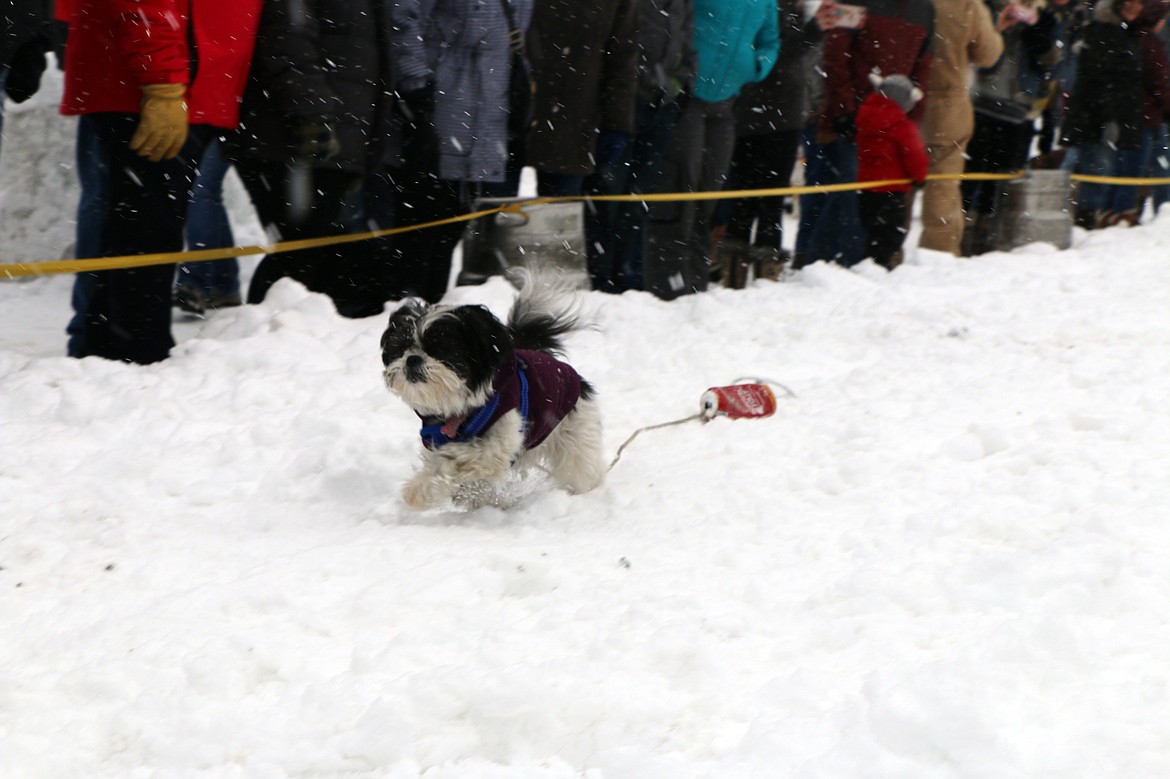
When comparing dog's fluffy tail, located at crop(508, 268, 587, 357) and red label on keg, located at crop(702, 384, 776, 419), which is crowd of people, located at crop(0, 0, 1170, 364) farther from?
red label on keg, located at crop(702, 384, 776, 419)

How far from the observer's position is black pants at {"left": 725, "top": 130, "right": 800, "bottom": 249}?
8.93 m

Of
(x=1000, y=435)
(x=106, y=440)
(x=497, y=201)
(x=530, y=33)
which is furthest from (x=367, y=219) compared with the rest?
(x=1000, y=435)

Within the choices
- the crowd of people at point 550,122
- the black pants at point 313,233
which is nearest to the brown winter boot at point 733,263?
the crowd of people at point 550,122

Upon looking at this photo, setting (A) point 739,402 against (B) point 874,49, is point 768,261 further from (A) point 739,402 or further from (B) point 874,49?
(A) point 739,402

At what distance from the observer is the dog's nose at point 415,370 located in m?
3.83

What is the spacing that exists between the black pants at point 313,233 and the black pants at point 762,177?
12.1 ft

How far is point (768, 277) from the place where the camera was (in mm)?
9180

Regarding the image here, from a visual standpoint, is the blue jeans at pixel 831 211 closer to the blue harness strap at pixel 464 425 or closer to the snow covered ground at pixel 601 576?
the snow covered ground at pixel 601 576

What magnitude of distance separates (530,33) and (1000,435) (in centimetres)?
414

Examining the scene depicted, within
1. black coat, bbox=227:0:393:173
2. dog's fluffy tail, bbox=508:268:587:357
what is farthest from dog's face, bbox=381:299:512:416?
black coat, bbox=227:0:393:173

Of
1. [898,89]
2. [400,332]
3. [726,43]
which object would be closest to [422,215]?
[726,43]

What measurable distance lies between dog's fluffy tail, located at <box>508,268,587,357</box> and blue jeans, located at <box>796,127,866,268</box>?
5.62 m

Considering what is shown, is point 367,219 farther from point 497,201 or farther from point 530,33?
point 530,33

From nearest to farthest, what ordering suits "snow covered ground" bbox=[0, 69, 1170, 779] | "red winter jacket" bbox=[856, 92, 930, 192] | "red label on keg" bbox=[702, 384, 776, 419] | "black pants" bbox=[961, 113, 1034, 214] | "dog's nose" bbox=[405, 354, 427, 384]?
"snow covered ground" bbox=[0, 69, 1170, 779] < "dog's nose" bbox=[405, 354, 427, 384] < "red label on keg" bbox=[702, 384, 776, 419] < "red winter jacket" bbox=[856, 92, 930, 192] < "black pants" bbox=[961, 113, 1034, 214]
